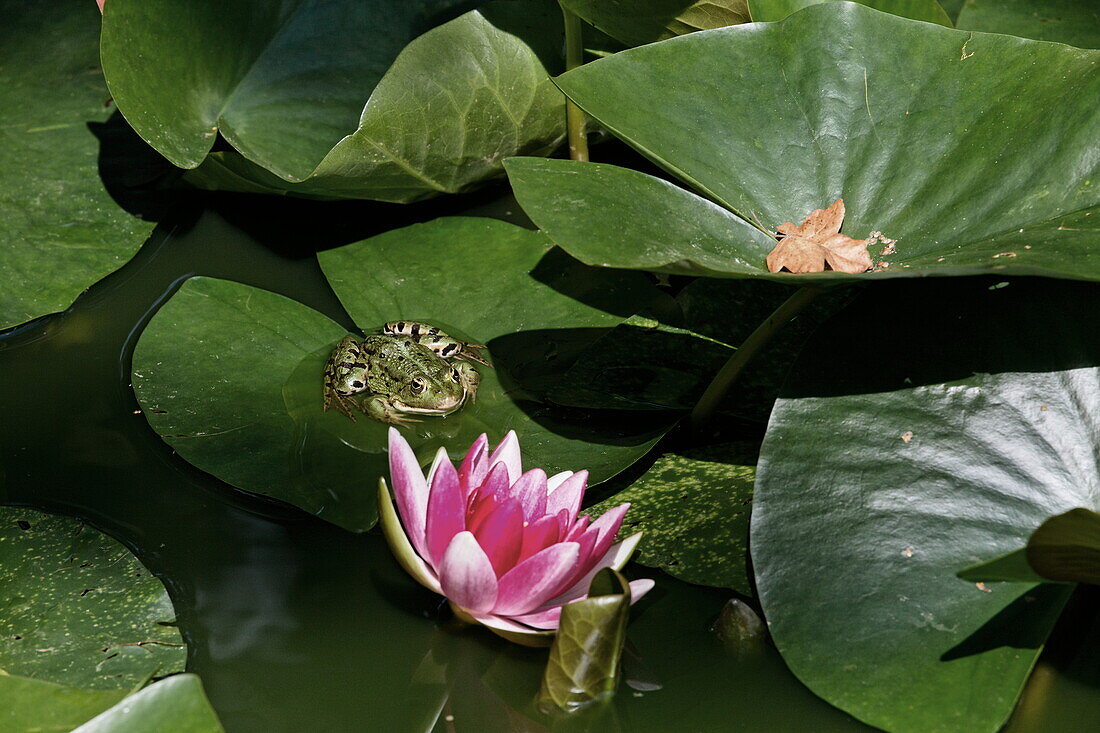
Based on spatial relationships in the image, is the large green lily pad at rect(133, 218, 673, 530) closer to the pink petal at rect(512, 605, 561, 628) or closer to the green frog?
the green frog

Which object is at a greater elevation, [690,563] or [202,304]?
[202,304]

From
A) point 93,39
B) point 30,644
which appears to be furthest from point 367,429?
point 93,39

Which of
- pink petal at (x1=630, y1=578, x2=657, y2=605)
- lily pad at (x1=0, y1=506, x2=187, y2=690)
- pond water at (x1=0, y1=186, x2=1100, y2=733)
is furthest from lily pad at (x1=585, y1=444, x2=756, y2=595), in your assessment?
lily pad at (x1=0, y1=506, x2=187, y2=690)

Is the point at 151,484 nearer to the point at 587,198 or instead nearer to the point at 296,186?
the point at 296,186

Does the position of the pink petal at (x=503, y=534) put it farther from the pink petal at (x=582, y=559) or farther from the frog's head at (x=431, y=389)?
the frog's head at (x=431, y=389)

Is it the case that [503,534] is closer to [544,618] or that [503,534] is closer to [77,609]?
[544,618]


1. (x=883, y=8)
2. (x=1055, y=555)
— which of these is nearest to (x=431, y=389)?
(x=1055, y=555)

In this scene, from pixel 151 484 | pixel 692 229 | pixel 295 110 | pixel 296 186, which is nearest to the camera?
pixel 692 229
